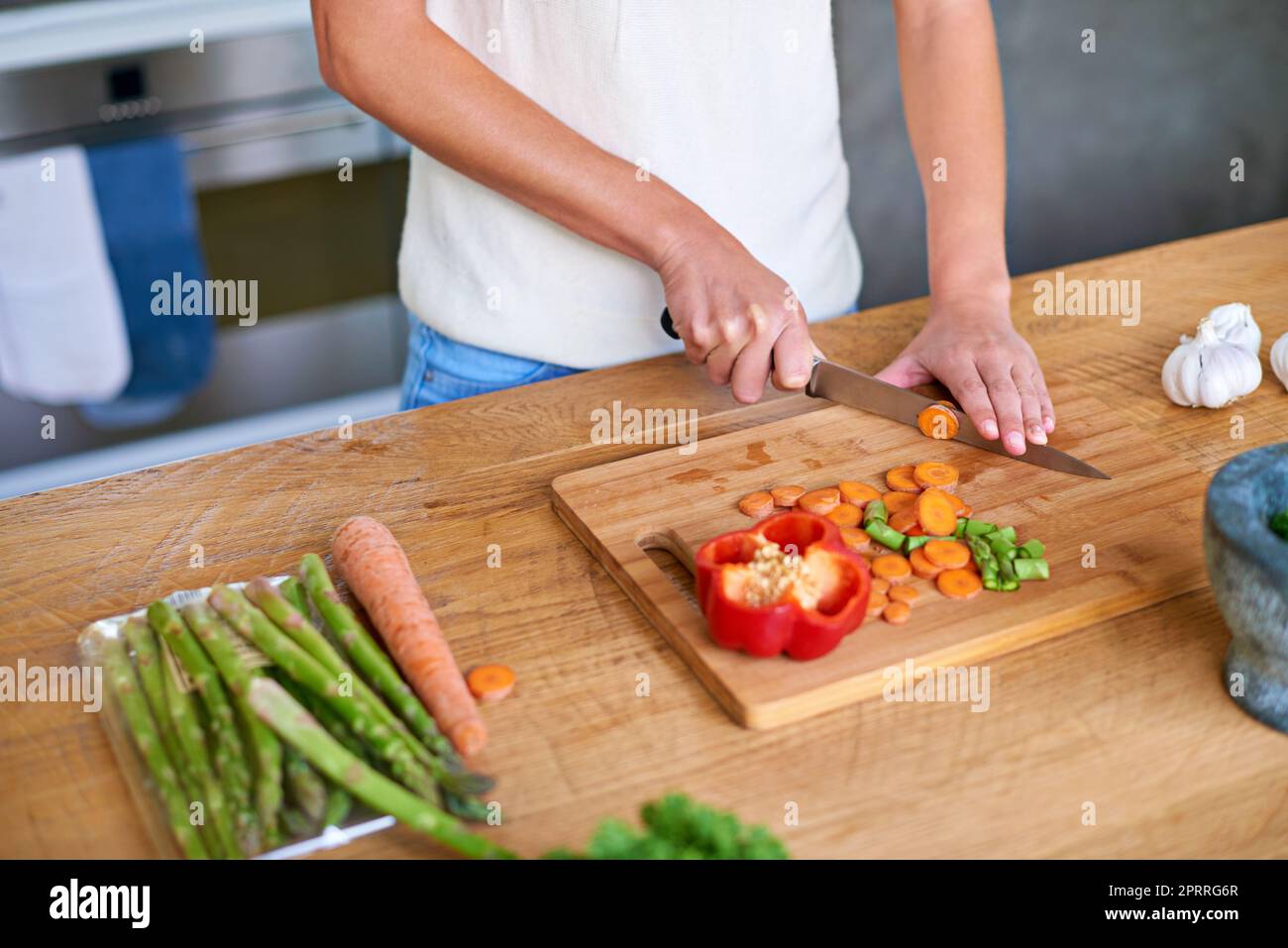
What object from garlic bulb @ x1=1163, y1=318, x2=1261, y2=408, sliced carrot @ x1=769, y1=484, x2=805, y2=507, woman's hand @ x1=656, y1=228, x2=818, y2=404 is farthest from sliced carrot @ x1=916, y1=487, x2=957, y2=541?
garlic bulb @ x1=1163, y1=318, x2=1261, y2=408

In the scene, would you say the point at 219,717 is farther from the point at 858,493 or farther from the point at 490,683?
Answer: the point at 858,493

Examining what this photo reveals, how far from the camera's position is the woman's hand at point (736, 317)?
1392mm

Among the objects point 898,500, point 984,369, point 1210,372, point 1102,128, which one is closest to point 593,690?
point 898,500

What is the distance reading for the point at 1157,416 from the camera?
4.85ft

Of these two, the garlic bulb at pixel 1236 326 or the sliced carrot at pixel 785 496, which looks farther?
the garlic bulb at pixel 1236 326

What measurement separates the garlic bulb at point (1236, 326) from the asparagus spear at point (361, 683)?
1074 millimetres

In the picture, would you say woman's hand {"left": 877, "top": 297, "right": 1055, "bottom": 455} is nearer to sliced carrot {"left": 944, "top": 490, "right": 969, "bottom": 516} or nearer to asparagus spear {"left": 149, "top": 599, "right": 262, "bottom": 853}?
sliced carrot {"left": 944, "top": 490, "right": 969, "bottom": 516}

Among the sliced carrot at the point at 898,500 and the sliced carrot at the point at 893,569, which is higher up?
the sliced carrot at the point at 898,500

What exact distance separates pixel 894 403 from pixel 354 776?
0.76 meters

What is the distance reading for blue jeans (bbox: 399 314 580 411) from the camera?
1.66m

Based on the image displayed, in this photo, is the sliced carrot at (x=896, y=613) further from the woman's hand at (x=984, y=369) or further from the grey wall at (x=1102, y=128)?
the grey wall at (x=1102, y=128)

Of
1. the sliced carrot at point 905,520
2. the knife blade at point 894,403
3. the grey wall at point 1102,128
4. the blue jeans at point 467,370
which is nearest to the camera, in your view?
→ the sliced carrot at point 905,520

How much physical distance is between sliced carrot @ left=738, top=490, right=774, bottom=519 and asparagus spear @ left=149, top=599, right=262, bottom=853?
1.72 ft

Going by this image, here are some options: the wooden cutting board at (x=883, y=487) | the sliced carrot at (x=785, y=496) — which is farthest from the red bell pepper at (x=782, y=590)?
the sliced carrot at (x=785, y=496)
